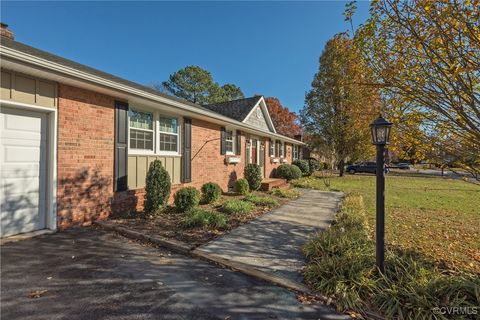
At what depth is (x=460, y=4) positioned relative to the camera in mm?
3158

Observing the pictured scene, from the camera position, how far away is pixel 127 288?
2938mm

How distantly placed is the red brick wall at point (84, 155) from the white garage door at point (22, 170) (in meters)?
0.30

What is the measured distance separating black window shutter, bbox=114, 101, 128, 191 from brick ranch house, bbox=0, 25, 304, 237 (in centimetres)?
2

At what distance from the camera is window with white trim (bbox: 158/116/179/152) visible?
24.1 ft

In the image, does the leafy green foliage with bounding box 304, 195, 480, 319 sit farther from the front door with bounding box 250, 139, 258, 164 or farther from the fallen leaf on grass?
the front door with bounding box 250, 139, 258, 164

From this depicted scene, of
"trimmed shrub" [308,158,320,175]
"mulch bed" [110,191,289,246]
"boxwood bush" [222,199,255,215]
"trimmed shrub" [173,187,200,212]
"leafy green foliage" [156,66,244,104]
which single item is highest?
"leafy green foliage" [156,66,244,104]

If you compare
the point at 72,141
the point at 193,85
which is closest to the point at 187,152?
the point at 72,141

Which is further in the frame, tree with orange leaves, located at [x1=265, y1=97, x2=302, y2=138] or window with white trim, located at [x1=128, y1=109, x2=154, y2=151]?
tree with orange leaves, located at [x1=265, y1=97, x2=302, y2=138]

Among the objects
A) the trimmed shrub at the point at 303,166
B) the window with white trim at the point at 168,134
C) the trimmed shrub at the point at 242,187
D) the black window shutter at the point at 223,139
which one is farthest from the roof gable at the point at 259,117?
the window with white trim at the point at 168,134

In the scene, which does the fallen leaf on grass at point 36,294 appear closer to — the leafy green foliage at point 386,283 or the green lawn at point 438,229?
the leafy green foliage at point 386,283

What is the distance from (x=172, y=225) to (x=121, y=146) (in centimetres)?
239

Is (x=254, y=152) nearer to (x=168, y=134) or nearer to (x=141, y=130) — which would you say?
(x=168, y=134)

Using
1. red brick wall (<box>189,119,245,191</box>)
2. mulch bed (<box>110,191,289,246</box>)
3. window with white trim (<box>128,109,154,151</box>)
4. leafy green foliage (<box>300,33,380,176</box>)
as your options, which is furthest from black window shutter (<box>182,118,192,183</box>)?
leafy green foliage (<box>300,33,380,176</box>)

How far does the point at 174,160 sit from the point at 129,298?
5.35 meters
